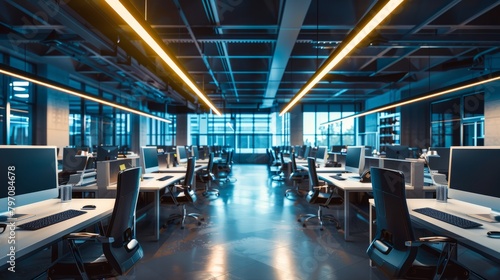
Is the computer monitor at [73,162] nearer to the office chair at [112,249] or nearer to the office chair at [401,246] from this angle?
the office chair at [112,249]

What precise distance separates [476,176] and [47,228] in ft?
10.4

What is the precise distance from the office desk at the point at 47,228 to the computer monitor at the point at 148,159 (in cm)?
180

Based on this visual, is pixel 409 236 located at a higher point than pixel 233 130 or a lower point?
lower

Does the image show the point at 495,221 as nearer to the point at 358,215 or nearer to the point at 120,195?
the point at 120,195

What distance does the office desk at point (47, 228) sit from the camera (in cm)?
155

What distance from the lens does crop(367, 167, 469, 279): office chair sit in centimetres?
182

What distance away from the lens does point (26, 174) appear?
6.86ft

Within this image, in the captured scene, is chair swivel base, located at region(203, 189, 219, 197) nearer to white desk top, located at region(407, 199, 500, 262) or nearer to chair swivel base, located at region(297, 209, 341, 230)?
chair swivel base, located at region(297, 209, 341, 230)

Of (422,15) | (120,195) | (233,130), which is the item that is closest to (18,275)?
(120,195)

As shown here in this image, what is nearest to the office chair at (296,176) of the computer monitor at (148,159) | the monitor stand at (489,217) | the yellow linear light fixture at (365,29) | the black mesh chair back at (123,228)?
the yellow linear light fixture at (365,29)

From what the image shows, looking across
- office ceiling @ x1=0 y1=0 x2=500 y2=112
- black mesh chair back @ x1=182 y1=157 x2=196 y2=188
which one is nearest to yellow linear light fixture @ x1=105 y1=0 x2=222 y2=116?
office ceiling @ x1=0 y1=0 x2=500 y2=112

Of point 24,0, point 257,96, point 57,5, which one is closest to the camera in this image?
point 57,5

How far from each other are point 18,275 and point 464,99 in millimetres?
11428

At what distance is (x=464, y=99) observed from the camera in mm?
9008
